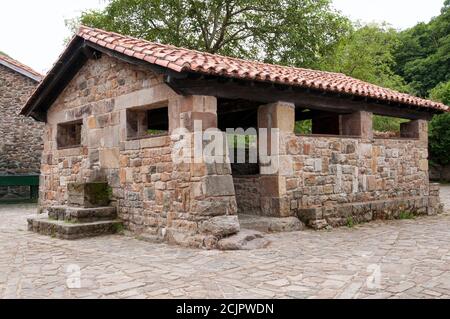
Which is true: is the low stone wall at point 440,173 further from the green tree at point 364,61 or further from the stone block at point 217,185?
the stone block at point 217,185

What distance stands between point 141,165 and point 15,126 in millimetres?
10976

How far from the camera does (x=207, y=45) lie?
17.4 metres

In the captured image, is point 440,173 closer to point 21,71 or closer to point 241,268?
point 21,71

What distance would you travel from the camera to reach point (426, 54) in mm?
27453

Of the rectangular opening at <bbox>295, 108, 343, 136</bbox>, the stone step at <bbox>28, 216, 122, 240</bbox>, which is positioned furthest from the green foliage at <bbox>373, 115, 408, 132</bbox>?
the stone step at <bbox>28, 216, 122, 240</bbox>

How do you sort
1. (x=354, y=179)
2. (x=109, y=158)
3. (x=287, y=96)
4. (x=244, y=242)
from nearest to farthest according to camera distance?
1. (x=244, y=242)
2. (x=287, y=96)
3. (x=109, y=158)
4. (x=354, y=179)

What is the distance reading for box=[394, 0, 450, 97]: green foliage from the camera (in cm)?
2527

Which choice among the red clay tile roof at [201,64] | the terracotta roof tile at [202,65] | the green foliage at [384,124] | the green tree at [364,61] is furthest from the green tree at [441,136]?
the red clay tile roof at [201,64]

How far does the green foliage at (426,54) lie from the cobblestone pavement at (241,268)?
70.2 feet

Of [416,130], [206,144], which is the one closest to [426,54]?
[416,130]

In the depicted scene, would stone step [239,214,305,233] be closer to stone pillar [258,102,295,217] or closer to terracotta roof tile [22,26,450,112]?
stone pillar [258,102,295,217]

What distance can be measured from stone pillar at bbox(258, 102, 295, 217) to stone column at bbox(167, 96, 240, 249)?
1282 millimetres

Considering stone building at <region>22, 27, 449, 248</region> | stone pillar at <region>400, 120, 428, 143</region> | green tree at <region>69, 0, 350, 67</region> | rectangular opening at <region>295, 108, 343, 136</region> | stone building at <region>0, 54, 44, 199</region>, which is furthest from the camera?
green tree at <region>69, 0, 350, 67</region>
